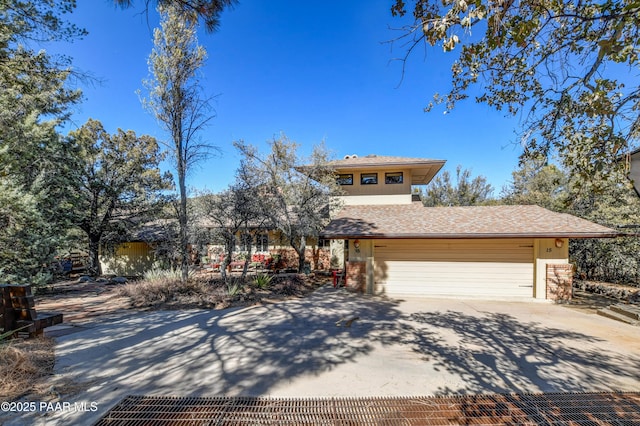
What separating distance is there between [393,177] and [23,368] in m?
13.7

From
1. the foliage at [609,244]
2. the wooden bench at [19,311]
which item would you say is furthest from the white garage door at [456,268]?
the wooden bench at [19,311]

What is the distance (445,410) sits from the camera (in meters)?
2.90

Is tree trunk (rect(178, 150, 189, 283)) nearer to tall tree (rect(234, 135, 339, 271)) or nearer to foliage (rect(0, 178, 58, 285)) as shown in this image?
tall tree (rect(234, 135, 339, 271))

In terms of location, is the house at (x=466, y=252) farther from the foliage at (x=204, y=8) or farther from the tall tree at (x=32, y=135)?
the tall tree at (x=32, y=135)

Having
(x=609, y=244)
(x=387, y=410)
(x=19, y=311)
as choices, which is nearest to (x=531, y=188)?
(x=609, y=244)

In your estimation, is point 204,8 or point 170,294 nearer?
point 204,8

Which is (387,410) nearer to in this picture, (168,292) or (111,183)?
(168,292)

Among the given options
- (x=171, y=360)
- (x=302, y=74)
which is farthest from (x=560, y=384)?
(x=302, y=74)

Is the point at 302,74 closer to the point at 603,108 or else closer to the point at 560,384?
the point at 603,108

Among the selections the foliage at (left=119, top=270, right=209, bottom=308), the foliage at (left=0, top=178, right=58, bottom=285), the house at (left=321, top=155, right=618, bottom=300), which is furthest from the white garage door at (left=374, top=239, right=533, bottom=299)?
the foliage at (left=0, top=178, right=58, bottom=285)

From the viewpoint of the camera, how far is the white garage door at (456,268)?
8.67 m

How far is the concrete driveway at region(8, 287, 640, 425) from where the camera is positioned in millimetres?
3361

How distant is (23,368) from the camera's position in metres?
3.46

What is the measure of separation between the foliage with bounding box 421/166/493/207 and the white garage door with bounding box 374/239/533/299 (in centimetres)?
1636
